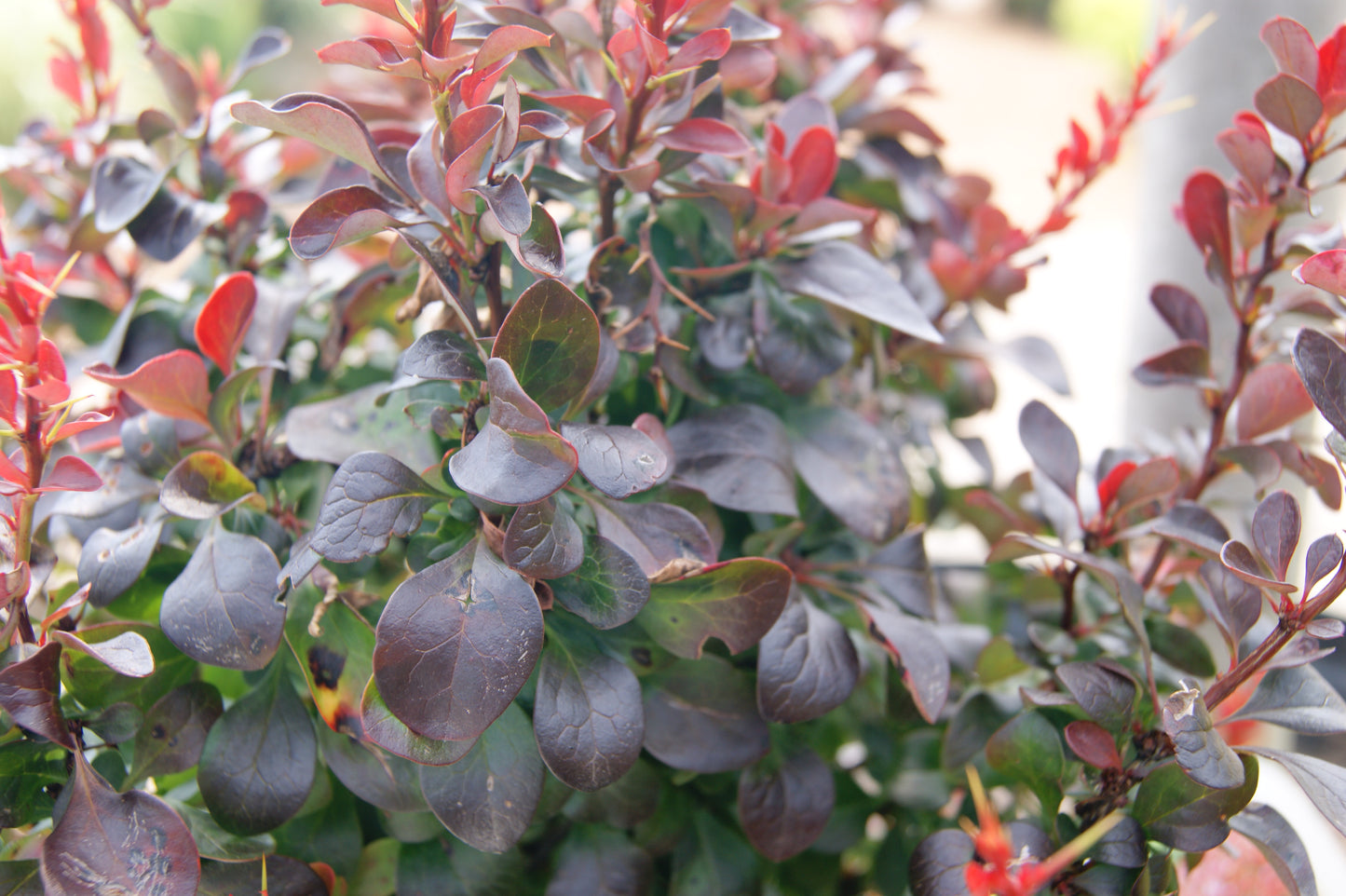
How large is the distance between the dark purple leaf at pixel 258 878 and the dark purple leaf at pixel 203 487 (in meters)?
0.20

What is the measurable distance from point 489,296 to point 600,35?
7.5 inches

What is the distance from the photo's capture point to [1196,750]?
0.44m

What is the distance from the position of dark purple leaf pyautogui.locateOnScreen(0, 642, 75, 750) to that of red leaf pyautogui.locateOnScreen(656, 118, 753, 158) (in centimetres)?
42

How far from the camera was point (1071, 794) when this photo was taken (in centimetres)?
57

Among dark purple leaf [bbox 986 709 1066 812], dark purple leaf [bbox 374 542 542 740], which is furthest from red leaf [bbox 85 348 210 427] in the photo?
dark purple leaf [bbox 986 709 1066 812]

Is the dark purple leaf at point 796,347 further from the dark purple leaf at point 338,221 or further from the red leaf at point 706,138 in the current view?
the dark purple leaf at point 338,221

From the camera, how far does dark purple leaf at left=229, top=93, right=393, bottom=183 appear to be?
0.43m

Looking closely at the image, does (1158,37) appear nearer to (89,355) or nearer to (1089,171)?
(1089,171)

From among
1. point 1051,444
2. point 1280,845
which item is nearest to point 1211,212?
point 1051,444

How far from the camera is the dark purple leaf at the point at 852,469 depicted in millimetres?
598

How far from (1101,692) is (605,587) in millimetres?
305

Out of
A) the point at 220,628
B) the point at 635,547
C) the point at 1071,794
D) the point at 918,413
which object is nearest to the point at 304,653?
the point at 220,628

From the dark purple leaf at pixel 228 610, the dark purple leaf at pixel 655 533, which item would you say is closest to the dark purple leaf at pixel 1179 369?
the dark purple leaf at pixel 655 533

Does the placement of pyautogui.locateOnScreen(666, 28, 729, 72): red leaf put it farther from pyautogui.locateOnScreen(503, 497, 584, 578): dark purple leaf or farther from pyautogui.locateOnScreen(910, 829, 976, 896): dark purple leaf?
pyautogui.locateOnScreen(910, 829, 976, 896): dark purple leaf
